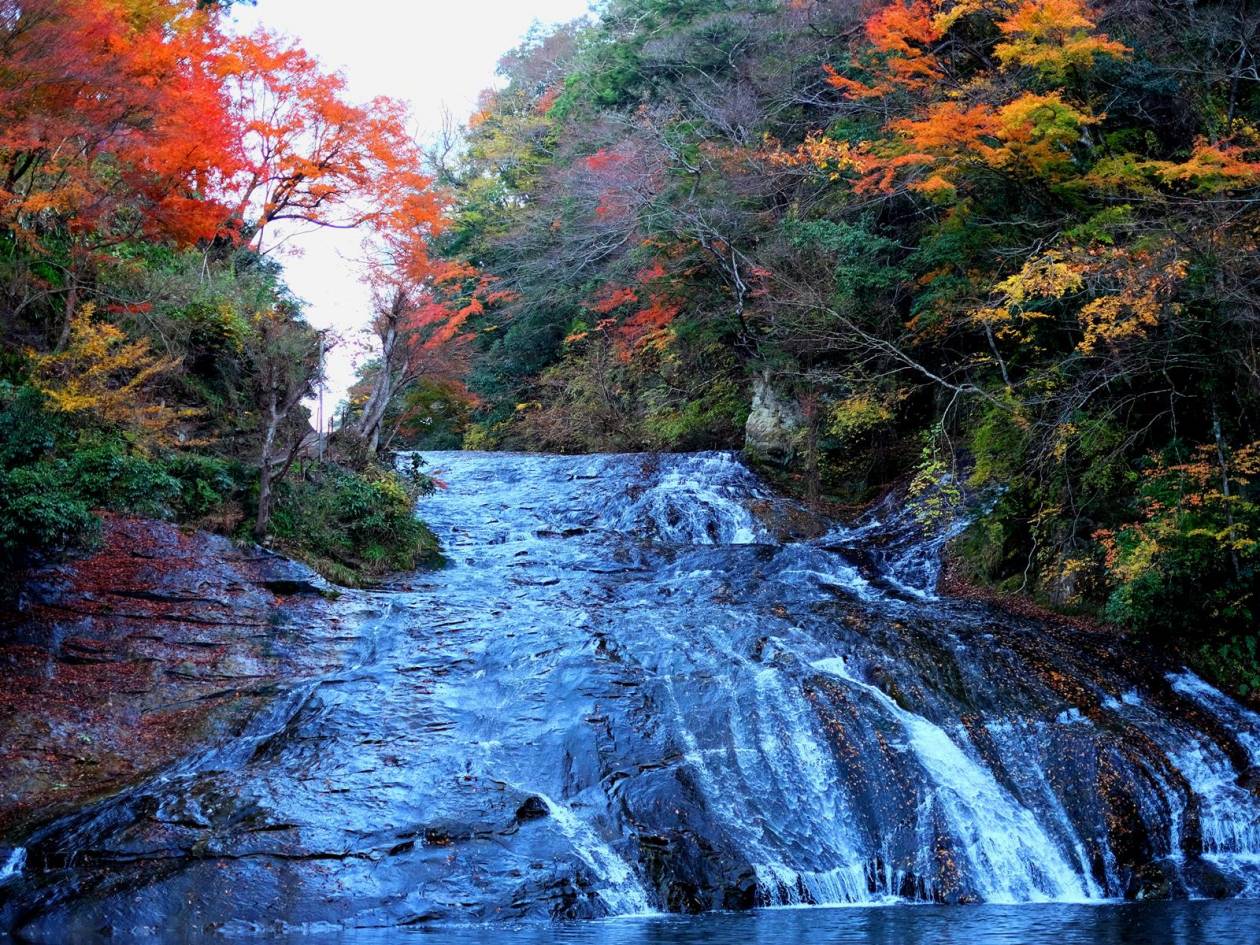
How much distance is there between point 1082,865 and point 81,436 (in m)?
12.6

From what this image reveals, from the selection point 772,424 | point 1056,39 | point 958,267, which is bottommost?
point 772,424

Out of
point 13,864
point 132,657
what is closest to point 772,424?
point 132,657

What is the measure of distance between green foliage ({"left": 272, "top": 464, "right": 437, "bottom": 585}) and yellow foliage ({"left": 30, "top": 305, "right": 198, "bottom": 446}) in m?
2.13

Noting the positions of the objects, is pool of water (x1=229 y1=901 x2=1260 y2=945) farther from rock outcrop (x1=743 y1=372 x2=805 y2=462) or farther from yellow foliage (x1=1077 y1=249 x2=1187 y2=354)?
rock outcrop (x1=743 y1=372 x2=805 y2=462)

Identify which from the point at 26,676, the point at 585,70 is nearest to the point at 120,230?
the point at 26,676

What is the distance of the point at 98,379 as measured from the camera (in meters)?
13.1

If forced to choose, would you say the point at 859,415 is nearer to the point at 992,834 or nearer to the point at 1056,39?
the point at 1056,39

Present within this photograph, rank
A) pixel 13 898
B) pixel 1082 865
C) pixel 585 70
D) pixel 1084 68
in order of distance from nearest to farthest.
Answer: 1. pixel 13 898
2. pixel 1082 865
3. pixel 1084 68
4. pixel 585 70

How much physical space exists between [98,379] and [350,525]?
4.30m

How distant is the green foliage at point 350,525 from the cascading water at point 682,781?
222 cm

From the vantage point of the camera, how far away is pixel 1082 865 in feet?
28.2

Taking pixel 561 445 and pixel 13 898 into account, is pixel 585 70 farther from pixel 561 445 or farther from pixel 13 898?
pixel 13 898

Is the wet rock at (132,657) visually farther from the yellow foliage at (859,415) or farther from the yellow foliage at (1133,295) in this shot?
the yellow foliage at (859,415)

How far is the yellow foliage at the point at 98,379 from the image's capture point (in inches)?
494
